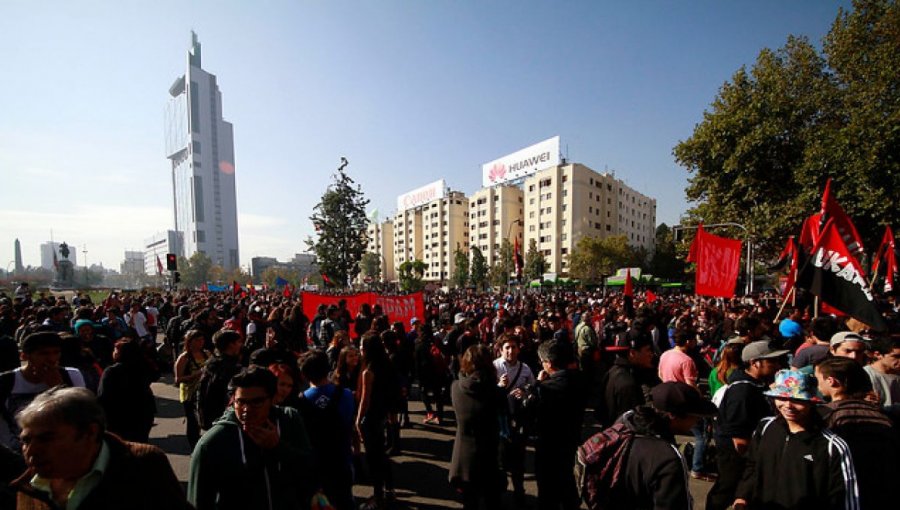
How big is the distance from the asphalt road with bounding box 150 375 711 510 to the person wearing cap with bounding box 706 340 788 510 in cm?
164

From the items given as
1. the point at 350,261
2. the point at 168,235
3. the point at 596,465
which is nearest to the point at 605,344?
the point at 596,465

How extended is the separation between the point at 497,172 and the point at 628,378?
3184 inches

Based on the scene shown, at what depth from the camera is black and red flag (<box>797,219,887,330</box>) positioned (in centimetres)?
521

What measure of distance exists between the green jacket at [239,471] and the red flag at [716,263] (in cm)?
997

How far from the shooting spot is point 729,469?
2629 millimetres

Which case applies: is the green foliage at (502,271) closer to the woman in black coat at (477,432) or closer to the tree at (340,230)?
the tree at (340,230)

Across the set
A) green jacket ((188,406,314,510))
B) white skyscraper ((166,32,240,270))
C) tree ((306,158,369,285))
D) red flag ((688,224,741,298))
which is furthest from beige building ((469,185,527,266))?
white skyscraper ((166,32,240,270))

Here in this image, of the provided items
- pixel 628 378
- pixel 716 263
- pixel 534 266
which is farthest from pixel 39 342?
pixel 534 266

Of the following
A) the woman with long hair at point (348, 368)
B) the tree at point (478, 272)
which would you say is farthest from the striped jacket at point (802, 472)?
the tree at point (478, 272)

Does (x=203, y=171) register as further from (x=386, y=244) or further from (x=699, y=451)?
(x=699, y=451)

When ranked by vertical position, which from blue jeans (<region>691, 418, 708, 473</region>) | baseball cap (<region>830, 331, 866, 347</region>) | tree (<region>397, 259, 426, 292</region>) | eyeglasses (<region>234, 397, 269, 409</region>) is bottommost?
tree (<region>397, 259, 426, 292</region>)

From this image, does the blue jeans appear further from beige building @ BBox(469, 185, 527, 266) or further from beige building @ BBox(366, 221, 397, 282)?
beige building @ BBox(366, 221, 397, 282)

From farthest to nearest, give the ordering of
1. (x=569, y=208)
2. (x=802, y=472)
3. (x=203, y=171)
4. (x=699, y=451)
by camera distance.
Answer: (x=203, y=171), (x=569, y=208), (x=699, y=451), (x=802, y=472)

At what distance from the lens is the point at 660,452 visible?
205 centimetres
